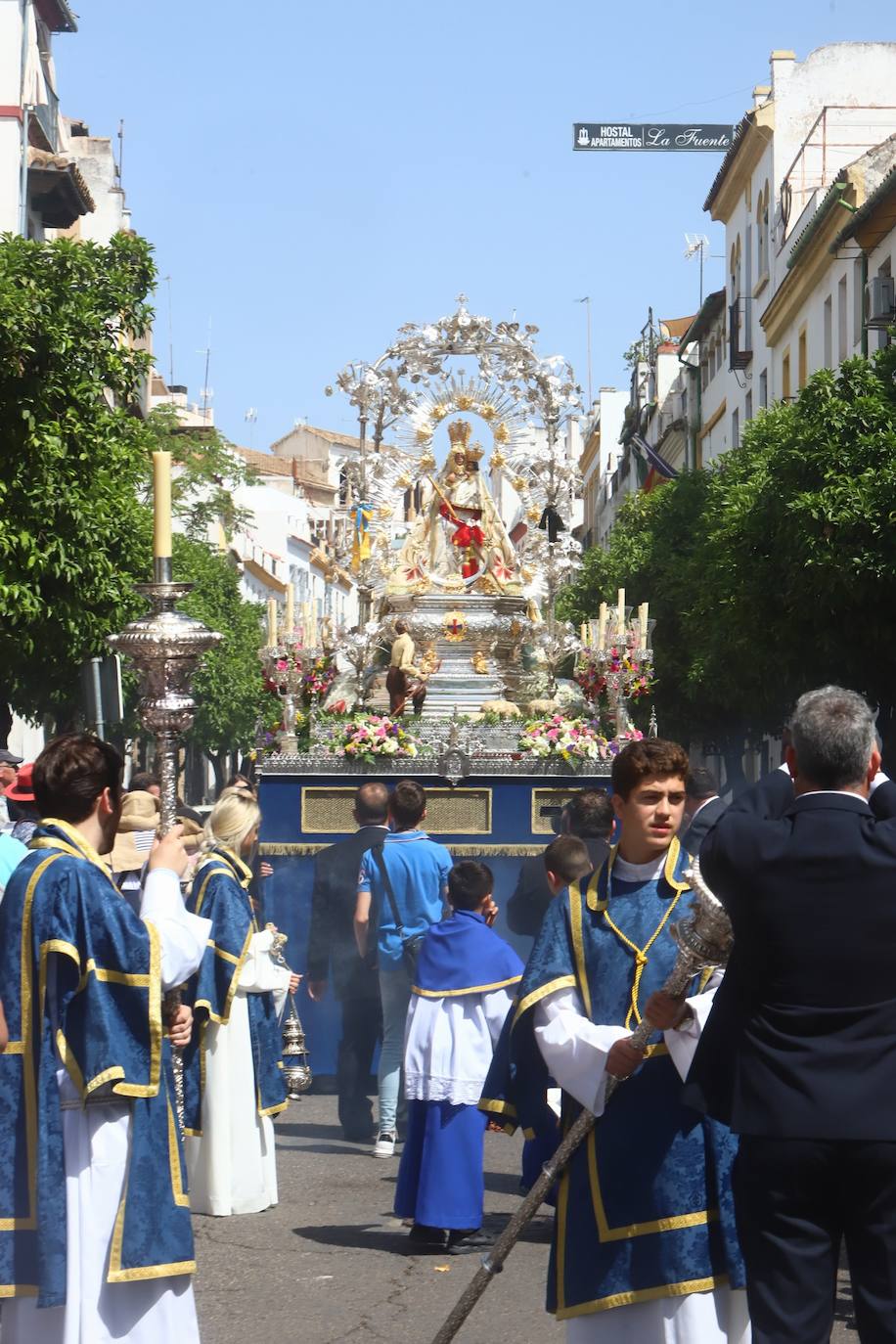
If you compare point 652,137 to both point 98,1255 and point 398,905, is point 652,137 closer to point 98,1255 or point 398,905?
point 398,905

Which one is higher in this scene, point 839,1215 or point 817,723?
point 817,723

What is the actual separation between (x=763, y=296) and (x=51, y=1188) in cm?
4054

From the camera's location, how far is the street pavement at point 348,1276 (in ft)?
22.6

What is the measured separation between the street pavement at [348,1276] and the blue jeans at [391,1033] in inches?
17.6

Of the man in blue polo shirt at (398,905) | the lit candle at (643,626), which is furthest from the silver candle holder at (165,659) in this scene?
the lit candle at (643,626)

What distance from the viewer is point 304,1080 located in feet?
31.9

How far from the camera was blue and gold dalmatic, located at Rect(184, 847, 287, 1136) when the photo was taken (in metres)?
8.27

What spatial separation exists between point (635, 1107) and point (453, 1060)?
344cm

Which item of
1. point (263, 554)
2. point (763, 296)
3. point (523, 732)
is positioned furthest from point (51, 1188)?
point (263, 554)

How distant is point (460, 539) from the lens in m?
19.8

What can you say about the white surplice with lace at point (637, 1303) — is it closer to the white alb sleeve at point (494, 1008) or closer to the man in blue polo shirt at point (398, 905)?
the white alb sleeve at point (494, 1008)

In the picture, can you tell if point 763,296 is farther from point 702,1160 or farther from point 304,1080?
point 702,1160

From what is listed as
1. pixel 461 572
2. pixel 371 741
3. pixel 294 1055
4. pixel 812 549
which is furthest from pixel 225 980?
pixel 812 549

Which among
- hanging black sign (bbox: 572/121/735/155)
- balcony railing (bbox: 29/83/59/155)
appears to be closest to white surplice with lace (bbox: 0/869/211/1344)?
balcony railing (bbox: 29/83/59/155)
